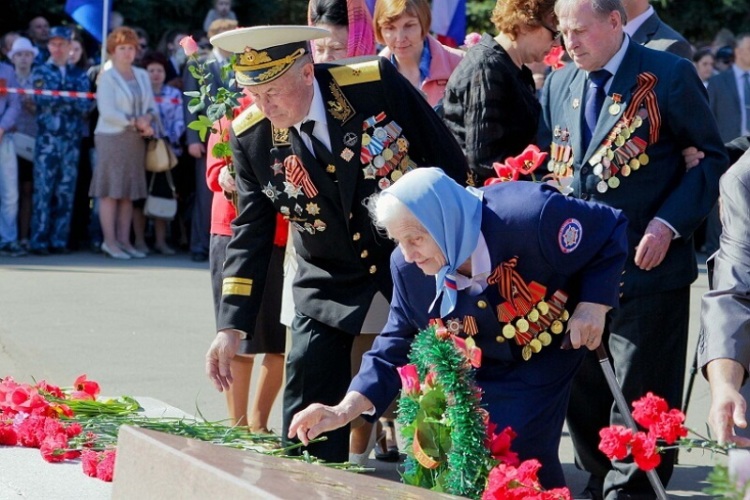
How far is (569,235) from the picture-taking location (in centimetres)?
374

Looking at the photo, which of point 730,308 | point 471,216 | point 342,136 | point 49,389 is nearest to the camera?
point 730,308

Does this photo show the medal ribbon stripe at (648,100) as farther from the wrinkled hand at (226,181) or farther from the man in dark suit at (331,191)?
the wrinkled hand at (226,181)

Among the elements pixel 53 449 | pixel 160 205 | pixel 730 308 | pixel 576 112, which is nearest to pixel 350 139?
pixel 576 112

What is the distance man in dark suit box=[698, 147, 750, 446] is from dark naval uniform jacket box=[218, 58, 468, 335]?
1399mm

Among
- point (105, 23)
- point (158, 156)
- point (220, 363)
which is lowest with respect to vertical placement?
point (158, 156)

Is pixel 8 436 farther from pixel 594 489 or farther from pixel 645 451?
pixel 645 451

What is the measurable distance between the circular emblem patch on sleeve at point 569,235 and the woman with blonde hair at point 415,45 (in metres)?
2.47

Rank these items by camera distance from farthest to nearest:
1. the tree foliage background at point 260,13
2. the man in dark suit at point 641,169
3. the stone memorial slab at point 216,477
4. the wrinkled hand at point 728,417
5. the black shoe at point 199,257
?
the tree foliage background at point 260,13
the black shoe at point 199,257
the man in dark suit at point 641,169
the wrinkled hand at point 728,417
the stone memorial slab at point 216,477

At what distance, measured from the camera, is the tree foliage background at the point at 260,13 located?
15055 millimetres

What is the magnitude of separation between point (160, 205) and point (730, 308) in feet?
30.6

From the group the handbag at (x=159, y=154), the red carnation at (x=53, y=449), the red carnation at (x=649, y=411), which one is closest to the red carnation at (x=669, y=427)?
the red carnation at (x=649, y=411)

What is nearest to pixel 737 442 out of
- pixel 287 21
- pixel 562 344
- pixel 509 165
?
pixel 562 344

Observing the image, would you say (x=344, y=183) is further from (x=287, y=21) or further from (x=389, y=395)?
(x=287, y=21)

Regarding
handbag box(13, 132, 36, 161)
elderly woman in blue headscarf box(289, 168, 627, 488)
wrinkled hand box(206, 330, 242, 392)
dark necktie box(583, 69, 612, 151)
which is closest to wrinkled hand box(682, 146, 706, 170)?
dark necktie box(583, 69, 612, 151)
